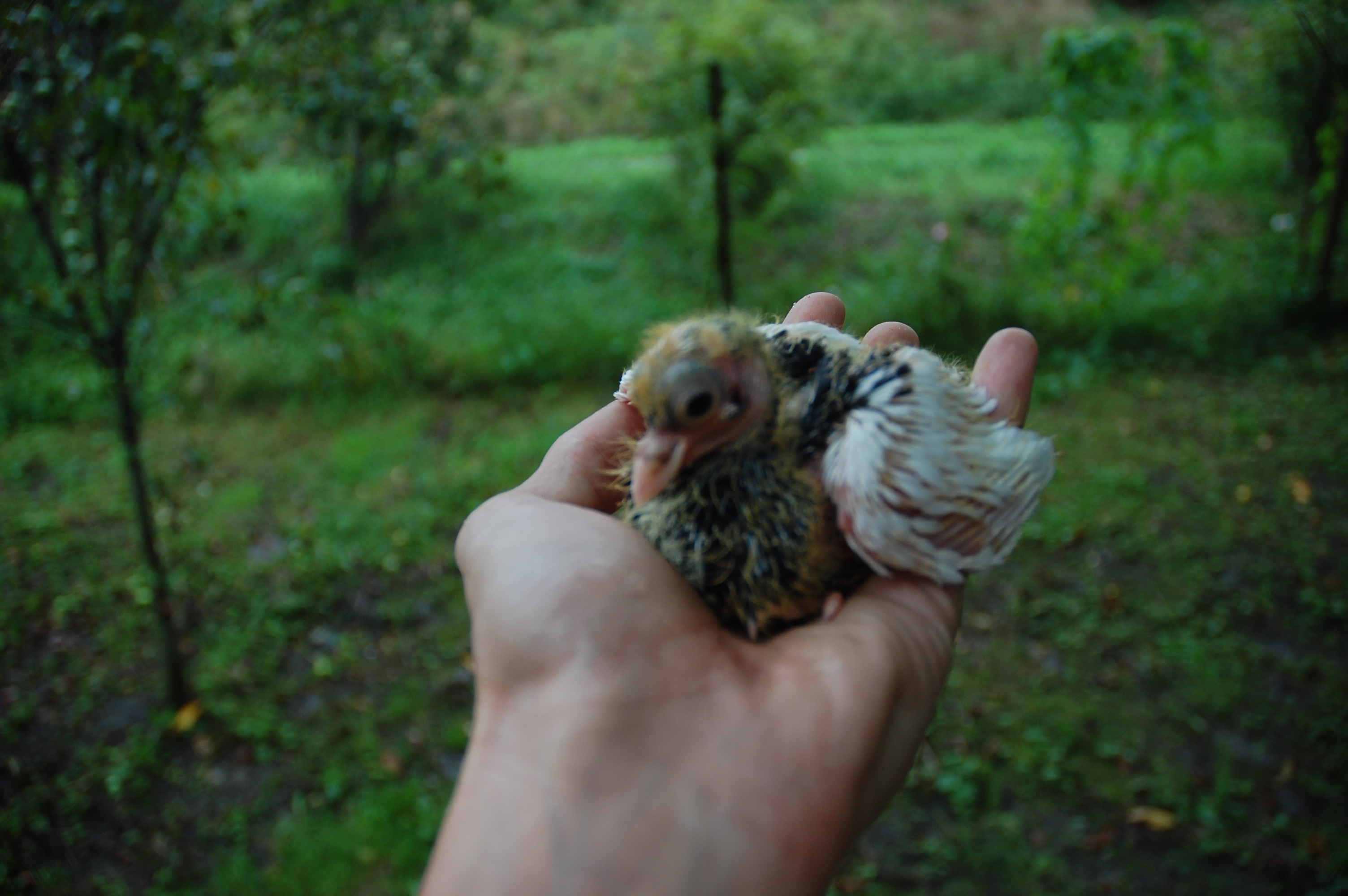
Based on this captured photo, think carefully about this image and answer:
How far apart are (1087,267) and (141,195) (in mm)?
5812

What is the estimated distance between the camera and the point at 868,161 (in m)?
7.80

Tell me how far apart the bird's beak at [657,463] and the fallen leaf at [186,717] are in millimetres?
2883

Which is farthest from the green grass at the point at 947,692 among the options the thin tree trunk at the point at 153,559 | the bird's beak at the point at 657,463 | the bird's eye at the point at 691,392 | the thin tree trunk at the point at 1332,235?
the bird's eye at the point at 691,392

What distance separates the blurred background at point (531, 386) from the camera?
2.96 meters

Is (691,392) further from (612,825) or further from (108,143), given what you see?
(108,143)

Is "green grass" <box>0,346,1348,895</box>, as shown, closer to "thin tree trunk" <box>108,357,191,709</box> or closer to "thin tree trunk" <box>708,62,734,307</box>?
"thin tree trunk" <box>108,357,191,709</box>

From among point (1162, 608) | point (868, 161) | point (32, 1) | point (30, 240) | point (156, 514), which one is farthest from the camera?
point (868, 161)

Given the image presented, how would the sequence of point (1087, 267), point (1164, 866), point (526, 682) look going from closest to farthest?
point (526, 682), point (1164, 866), point (1087, 267)

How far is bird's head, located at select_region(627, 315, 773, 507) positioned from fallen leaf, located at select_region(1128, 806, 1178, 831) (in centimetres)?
234

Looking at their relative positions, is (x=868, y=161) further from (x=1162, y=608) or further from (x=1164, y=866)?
(x=1164, y=866)

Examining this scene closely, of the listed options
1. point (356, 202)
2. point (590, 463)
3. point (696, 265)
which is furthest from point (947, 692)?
point (356, 202)

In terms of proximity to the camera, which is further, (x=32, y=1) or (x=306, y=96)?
(x=306, y=96)

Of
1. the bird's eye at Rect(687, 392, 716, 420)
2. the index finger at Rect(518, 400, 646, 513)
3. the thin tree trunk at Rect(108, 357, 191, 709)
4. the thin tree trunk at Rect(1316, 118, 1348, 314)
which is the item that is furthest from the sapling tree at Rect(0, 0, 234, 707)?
the thin tree trunk at Rect(1316, 118, 1348, 314)

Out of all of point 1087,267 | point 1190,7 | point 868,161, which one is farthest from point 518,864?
point 1190,7
